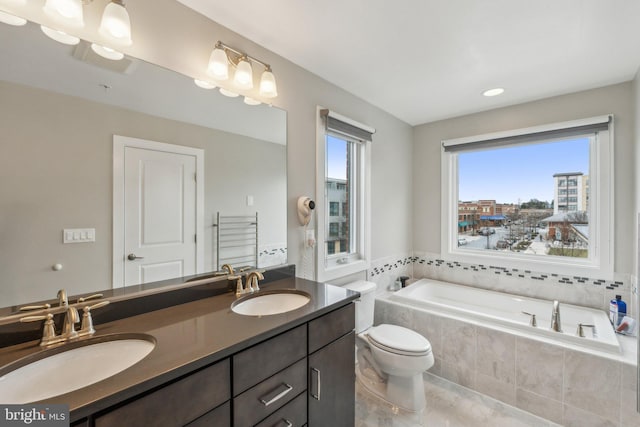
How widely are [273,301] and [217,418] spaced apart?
67 centimetres

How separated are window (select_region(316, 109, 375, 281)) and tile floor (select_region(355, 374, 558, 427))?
3.09 ft

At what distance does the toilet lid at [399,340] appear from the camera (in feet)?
6.00

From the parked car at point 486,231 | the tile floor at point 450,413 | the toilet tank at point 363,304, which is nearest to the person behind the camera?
the tile floor at point 450,413

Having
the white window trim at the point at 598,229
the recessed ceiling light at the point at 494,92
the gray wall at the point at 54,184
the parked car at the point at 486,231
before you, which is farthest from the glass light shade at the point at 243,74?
the parked car at the point at 486,231

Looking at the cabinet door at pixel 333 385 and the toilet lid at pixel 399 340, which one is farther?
the toilet lid at pixel 399 340

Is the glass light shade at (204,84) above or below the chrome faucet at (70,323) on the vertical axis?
above

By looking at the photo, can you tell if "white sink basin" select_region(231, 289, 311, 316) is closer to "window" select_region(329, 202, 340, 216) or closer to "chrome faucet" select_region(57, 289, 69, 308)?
"chrome faucet" select_region(57, 289, 69, 308)

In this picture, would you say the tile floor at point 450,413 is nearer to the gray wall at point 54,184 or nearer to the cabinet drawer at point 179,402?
the cabinet drawer at point 179,402

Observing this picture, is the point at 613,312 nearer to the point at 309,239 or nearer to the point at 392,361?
the point at 392,361

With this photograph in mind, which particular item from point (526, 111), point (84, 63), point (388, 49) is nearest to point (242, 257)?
point (84, 63)

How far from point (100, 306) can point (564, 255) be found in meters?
3.41

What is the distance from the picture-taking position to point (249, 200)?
1.65 metres

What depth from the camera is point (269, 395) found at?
1011 millimetres

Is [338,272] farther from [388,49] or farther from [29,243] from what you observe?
[29,243]
